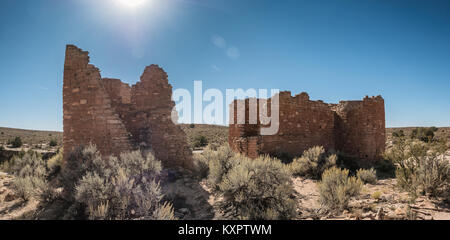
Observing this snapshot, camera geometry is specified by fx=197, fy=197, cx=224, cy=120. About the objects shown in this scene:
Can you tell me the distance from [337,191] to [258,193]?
155 cm

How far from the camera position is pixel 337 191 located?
12.7 feet

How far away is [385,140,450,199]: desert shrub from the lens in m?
3.89

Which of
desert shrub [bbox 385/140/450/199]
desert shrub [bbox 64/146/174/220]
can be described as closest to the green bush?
desert shrub [bbox 64/146/174/220]

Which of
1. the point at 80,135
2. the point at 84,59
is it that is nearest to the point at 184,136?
the point at 80,135

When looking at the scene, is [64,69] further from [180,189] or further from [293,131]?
[293,131]

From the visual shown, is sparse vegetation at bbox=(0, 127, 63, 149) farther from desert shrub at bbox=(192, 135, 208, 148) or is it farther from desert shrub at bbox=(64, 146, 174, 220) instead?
desert shrub at bbox=(64, 146, 174, 220)

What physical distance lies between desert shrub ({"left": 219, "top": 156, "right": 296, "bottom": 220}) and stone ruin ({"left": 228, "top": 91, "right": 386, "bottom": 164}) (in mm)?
4687

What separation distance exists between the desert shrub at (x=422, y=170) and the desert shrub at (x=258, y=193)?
2.49 meters

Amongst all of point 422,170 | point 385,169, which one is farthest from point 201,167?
point 385,169

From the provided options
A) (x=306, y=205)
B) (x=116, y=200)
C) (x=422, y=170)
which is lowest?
(x=306, y=205)

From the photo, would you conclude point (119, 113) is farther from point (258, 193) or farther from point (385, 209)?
point (385, 209)

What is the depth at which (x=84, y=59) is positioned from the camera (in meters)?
6.10

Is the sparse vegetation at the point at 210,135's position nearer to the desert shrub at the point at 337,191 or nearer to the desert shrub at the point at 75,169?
the desert shrub at the point at 75,169
